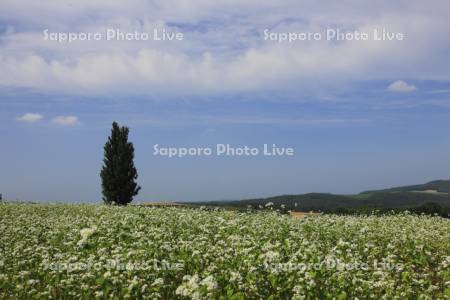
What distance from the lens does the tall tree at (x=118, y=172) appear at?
46.7 meters

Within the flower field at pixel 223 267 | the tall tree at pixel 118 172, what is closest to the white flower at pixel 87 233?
the flower field at pixel 223 267

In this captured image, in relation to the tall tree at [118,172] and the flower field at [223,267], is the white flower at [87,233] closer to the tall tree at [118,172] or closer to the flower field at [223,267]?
the flower field at [223,267]

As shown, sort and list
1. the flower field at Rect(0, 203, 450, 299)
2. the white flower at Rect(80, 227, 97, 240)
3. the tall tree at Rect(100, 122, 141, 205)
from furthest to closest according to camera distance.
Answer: the tall tree at Rect(100, 122, 141, 205), the white flower at Rect(80, 227, 97, 240), the flower field at Rect(0, 203, 450, 299)

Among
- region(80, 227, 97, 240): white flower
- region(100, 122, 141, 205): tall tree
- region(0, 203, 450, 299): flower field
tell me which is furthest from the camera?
region(100, 122, 141, 205): tall tree

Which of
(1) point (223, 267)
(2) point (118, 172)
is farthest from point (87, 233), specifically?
(2) point (118, 172)

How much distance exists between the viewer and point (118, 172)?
4672 centimetres

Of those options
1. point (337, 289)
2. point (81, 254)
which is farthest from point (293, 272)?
point (81, 254)

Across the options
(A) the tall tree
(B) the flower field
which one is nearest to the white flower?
(B) the flower field

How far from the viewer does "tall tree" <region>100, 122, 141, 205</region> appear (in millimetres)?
46713

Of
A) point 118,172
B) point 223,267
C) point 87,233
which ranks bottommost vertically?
point 223,267

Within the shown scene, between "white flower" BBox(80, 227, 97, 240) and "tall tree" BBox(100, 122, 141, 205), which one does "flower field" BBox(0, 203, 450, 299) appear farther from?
"tall tree" BBox(100, 122, 141, 205)

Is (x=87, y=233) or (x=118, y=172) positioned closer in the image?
(x=87, y=233)

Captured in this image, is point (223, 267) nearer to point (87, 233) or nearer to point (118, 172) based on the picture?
point (87, 233)

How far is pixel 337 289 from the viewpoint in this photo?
418 inches
